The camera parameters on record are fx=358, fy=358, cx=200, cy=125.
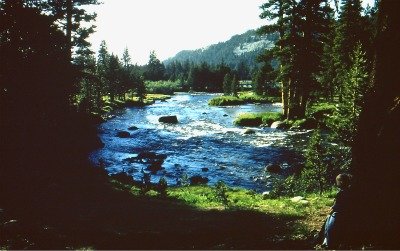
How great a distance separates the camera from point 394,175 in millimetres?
8000

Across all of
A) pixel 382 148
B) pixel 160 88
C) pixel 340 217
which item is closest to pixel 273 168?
pixel 340 217

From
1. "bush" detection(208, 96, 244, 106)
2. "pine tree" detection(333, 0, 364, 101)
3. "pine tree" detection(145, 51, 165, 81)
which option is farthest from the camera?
"pine tree" detection(145, 51, 165, 81)

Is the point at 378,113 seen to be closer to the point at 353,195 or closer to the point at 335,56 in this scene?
the point at 353,195

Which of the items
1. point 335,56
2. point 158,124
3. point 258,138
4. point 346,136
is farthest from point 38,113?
point 335,56

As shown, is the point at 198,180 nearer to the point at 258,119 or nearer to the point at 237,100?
the point at 258,119

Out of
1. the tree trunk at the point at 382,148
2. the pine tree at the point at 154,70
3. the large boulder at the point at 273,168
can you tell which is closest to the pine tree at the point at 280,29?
the large boulder at the point at 273,168

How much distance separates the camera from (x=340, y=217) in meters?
8.41

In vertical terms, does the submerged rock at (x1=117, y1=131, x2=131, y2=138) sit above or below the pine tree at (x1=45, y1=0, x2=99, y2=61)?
below

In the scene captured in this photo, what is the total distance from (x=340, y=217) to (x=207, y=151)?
87.3ft

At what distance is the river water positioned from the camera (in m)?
27.4

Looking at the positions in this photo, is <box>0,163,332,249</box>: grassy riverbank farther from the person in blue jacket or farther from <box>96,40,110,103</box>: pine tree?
<box>96,40,110,103</box>: pine tree

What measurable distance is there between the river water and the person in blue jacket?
14.5 metres

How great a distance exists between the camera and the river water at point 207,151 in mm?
27422

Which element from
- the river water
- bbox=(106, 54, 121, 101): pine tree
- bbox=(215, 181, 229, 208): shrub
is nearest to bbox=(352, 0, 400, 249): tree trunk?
bbox=(215, 181, 229, 208): shrub
